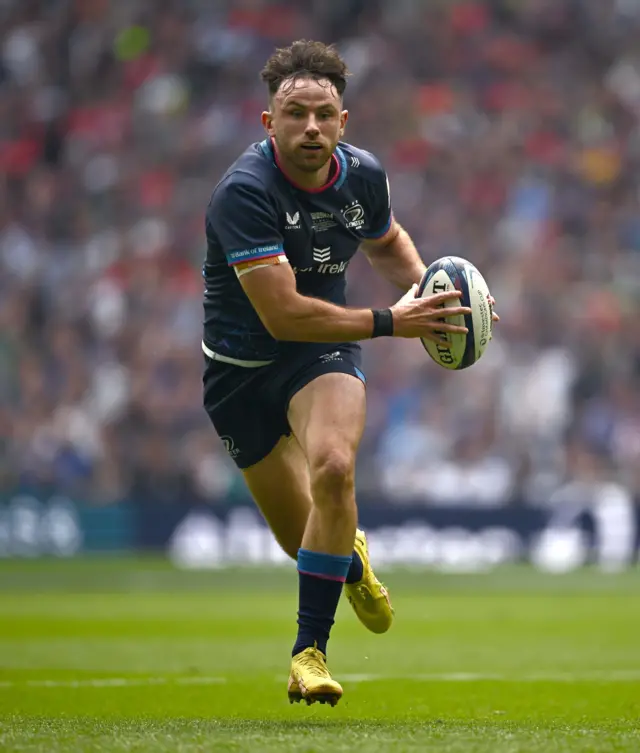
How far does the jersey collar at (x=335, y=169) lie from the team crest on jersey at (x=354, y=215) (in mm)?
114

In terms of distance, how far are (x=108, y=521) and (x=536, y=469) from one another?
18.3 ft

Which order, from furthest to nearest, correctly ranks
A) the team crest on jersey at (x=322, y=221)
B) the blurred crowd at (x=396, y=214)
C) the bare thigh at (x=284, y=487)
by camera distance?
the blurred crowd at (x=396, y=214) < the bare thigh at (x=284, y=487) < the team crest on jersey at (x=322, y=221)

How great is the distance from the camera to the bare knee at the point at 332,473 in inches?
211

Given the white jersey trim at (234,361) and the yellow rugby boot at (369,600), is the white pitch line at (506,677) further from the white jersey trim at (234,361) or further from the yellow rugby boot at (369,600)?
the white jersey trim at (234,361)

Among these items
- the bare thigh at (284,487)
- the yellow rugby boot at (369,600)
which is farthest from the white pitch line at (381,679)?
the bare thigh at (284,487)

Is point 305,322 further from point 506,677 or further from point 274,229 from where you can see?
point 506,677

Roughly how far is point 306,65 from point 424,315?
45.2 inches

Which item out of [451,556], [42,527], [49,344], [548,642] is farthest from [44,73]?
[548,642]

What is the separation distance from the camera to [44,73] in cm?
2203

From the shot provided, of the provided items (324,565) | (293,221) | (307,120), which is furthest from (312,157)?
(324,565)

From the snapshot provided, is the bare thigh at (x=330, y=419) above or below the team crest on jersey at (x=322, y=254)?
below

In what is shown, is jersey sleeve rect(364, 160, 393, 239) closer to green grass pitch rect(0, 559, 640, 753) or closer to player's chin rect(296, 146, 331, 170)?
player's chin rect(296, 146, 331, 170)

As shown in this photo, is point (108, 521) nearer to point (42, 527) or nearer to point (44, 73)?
point (42, 527)

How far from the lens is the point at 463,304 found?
5684mm
